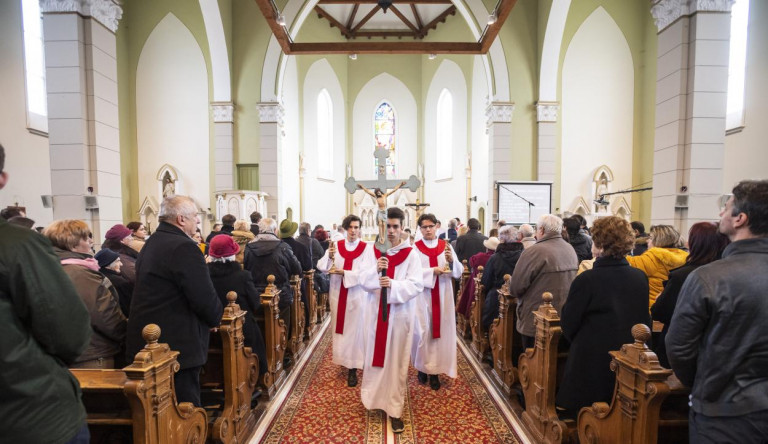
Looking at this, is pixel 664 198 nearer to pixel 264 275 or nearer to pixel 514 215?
pixel 514 215

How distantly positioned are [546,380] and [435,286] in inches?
55.0

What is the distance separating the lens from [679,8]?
626 cm

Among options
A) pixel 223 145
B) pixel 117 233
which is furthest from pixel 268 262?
pixel 223 145

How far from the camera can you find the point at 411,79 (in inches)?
744

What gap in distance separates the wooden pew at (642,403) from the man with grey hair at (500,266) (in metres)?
1.97

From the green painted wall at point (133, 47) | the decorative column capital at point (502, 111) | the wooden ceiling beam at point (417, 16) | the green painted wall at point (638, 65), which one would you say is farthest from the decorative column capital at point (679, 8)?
the green painted wall at point (133, 47)

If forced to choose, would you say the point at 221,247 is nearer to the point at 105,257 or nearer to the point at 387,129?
the point at 105,257

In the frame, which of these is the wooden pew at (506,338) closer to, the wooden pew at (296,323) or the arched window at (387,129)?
the wooden pew at (296,323)

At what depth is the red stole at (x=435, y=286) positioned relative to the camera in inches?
152

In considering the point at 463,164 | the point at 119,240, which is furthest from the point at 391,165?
the point at 119,240

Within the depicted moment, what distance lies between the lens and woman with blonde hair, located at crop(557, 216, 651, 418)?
2.21 meters

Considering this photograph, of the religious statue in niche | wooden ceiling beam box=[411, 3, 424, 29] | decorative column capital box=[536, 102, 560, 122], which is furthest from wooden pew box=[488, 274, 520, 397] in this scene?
wooden ceiling beam box=[411, 3, 424, 29]

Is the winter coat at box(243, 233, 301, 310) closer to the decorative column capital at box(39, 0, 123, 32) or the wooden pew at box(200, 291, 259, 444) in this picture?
the wooden pew at box(200, 291, 259, 444)

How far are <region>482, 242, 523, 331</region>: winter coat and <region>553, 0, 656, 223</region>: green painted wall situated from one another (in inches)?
303
